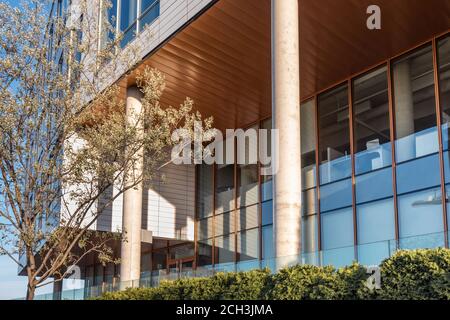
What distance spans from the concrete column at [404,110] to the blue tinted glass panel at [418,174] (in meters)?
0.28

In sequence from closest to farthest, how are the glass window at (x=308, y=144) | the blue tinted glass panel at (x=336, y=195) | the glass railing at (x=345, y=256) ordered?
the glass railing at (x=345, y=256)
the blue tinted glass panel at (x=336, y=195)
the glass window at (x=308, y=144)

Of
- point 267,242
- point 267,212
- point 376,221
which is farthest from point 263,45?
point 267,242

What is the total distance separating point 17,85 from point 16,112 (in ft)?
2.59

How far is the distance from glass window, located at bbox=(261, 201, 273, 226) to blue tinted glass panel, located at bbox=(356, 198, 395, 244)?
3.86 metres

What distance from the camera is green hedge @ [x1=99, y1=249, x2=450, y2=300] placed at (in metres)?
7.50

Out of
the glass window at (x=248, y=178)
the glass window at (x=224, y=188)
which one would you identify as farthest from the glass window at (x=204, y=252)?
the glass window at (x=248, y=178)

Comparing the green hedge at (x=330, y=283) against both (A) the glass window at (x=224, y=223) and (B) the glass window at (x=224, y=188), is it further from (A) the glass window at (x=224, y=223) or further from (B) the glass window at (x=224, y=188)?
(B) the glass window at (x=224, y=188)

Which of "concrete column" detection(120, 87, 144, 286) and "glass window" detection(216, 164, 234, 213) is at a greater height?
"glass window" detection(216, 164, 234, 213)

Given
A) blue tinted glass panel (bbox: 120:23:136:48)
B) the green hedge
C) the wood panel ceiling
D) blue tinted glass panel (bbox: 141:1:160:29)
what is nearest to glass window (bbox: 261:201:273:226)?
the wood panel ceiling

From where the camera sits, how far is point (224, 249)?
21.0 metres

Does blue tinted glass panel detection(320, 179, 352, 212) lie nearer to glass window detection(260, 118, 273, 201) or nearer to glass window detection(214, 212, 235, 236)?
glass window detection(260, 118, 273, 201)

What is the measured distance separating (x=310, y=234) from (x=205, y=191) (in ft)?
22.3

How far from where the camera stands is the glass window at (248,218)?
64.1 feet
